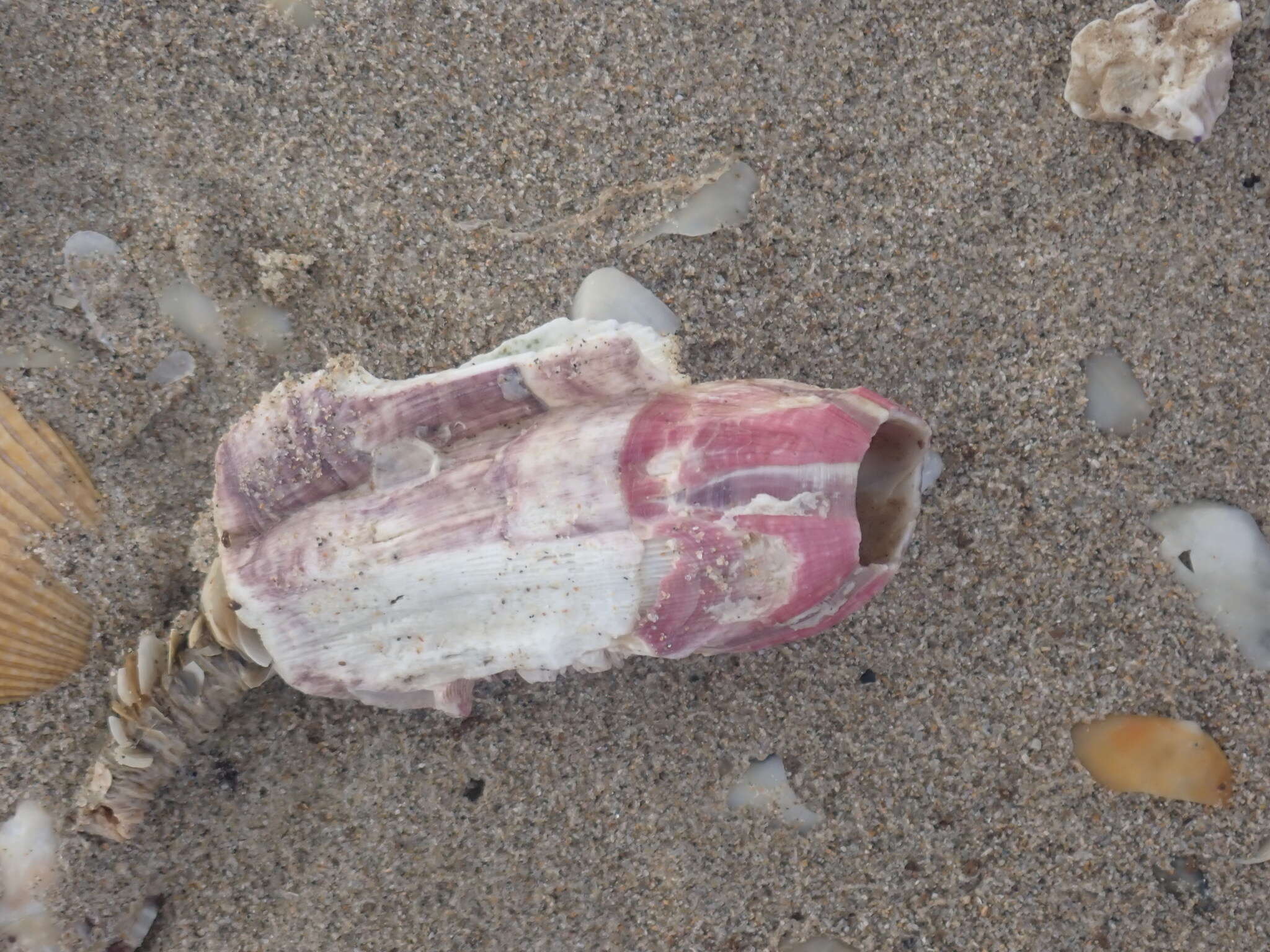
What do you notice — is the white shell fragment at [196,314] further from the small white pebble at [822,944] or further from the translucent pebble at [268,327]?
the small white pebble at [822,944]

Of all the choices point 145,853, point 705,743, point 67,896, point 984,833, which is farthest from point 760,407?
point 67,896

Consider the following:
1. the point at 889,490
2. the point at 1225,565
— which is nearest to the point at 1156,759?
the point at 1225,565

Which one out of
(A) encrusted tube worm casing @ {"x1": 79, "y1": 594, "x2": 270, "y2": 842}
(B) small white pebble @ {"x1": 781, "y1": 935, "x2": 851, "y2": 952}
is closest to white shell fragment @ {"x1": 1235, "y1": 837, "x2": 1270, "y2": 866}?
(B) small white pebble @ {"x1": 781, "y1": 935, "x2": 851, "y2": 952}

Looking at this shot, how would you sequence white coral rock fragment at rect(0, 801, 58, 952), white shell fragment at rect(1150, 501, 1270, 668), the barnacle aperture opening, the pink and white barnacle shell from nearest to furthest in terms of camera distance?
the pink and white barnacle shell, the barnacle aperture opening, white coral rock fragment at rect(0, 801, 58, 952), white shell fragment at rect(1150, 501, 1270, 668)

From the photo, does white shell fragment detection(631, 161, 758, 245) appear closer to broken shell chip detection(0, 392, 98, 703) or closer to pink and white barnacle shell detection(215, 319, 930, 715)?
pink and white barnacle shell detection(215, 319, 930, 715)

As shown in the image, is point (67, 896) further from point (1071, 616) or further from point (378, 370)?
point (1071, 616)

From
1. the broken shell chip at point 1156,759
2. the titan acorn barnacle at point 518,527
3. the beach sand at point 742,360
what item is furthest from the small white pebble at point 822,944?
the titan acorn barnacle at point 518,527
